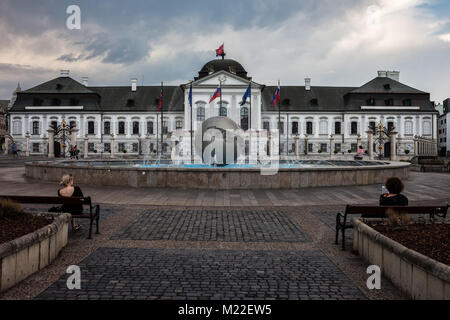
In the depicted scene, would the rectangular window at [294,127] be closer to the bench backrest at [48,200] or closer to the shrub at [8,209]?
the bench backrest at [48,200]

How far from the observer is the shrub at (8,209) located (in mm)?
5445

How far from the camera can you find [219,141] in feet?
55.5

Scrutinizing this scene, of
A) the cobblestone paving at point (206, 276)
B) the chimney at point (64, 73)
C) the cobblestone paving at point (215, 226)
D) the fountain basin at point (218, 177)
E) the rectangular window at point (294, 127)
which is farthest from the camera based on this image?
the chimney at point (64, 73)

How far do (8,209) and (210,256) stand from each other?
3395 mm

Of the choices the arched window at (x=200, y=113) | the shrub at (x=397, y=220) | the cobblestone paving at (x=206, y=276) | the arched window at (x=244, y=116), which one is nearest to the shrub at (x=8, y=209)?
the cobblestone paving at (x=206, y=276)

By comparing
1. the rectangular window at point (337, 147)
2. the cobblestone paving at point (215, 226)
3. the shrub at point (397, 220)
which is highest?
the rectangular window at point (337, 147)

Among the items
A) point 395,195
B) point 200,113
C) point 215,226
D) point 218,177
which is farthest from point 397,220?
point 200,113

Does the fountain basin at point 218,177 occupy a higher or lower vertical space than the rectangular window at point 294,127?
lower

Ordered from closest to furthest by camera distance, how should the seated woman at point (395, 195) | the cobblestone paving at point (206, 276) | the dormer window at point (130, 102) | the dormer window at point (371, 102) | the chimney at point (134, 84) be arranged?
the cobblestone paving at point (206, 276)
the seated woman at point (395, 195)
the dormer window at point (371, 102)
the dormer window at point (130, 102)
the chimney at point (134, 84)

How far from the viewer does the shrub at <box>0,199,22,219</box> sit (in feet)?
17.9

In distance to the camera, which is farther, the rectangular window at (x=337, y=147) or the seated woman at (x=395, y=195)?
the rectangular window at (x=337, y=147)

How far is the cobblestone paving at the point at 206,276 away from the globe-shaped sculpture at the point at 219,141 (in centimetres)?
1159

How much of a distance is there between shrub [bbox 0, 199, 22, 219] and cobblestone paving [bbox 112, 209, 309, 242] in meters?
1.69

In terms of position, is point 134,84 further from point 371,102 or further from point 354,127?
point 371,102
